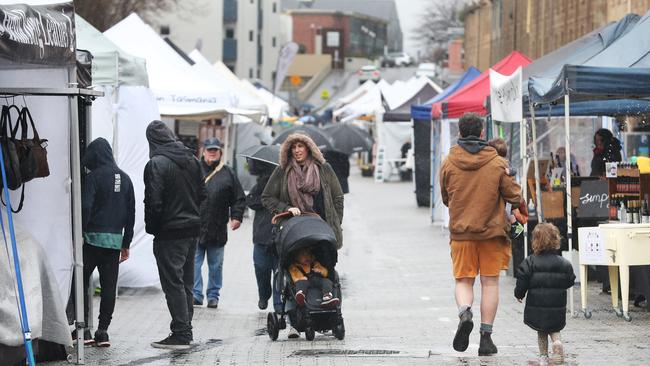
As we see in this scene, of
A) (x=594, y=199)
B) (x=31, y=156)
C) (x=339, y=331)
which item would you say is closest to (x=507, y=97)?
(x=594, y=199)

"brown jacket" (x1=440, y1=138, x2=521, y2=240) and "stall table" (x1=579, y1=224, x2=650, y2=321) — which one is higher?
"brown jacket" (x1=440, y1=138, x2=521, y2=240)

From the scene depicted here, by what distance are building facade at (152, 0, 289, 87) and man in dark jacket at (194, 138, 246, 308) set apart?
3220 inches

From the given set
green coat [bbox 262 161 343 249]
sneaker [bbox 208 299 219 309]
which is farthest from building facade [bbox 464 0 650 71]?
green coat [bbox 262 161 343 249]

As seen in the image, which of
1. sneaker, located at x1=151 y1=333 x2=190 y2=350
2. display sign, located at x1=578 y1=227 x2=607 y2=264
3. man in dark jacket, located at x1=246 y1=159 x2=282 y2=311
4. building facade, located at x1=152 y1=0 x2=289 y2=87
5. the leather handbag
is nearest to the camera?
the leather handbag

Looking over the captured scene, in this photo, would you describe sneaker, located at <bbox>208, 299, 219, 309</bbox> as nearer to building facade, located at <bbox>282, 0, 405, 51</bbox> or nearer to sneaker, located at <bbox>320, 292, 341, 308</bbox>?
sneaker, located at <bbox>320, 292, 341, 308</bbox>

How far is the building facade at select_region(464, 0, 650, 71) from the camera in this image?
34.9m

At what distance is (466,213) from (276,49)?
109845 millimetres

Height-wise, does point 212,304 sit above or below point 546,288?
below

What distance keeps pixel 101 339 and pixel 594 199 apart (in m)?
6.10

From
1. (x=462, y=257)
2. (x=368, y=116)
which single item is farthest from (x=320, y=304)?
(x=368, y=116)

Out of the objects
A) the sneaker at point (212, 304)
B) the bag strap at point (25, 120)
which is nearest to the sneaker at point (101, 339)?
the bag strap at point (25, 120)

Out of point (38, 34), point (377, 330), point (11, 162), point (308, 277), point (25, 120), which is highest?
point (38, 34)

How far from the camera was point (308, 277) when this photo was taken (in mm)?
10977

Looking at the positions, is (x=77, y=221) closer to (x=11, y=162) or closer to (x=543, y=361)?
(x=11, y=162)
